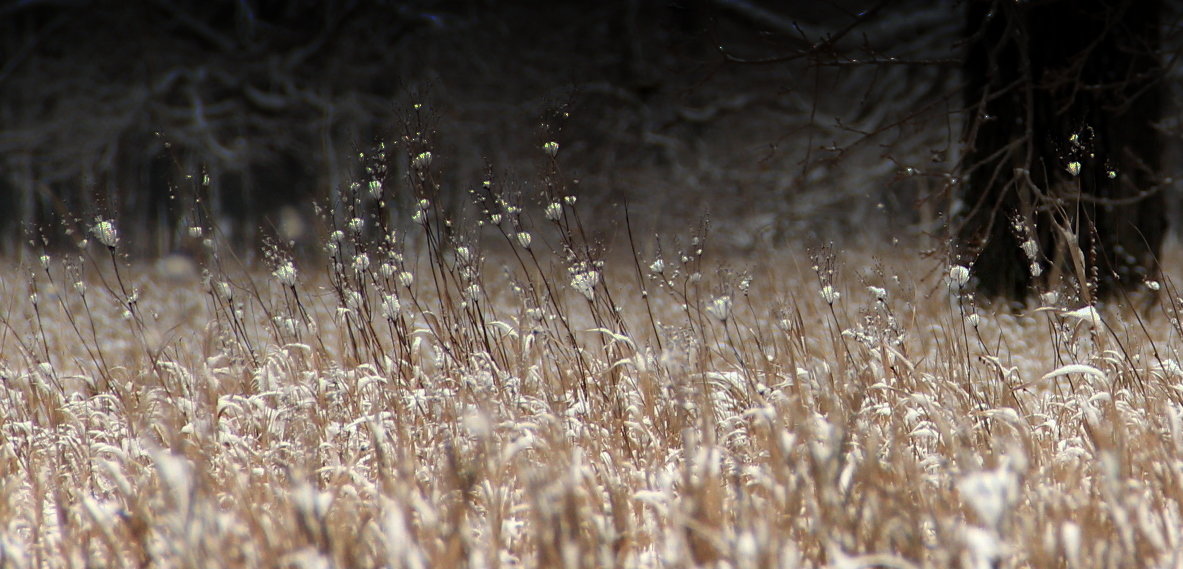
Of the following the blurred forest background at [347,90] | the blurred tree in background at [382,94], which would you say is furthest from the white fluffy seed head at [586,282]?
the blurred forest background at [347,90]

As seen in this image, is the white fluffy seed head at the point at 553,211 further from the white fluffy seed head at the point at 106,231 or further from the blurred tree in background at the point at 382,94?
the blurred tree in background at the point at 382,94

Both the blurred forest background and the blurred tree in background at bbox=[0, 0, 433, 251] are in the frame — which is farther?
the blurred tree in background at bbox=[0, 0, 433, 251]

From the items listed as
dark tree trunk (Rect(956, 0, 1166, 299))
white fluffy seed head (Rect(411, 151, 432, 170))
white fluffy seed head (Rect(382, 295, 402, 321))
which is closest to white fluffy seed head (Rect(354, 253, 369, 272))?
white fluffy seed head (Rect(382, 295, 402, 321))

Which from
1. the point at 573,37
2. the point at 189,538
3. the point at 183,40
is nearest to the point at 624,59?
the point at 573,37

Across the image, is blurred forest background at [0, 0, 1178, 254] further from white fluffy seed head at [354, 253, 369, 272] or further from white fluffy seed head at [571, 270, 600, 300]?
white fluffy seed head at [571, 270, 600, 300]

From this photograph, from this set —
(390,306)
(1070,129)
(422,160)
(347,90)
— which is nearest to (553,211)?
(422,160)

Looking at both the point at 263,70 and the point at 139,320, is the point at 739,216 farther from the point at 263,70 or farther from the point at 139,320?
the point at 139,320

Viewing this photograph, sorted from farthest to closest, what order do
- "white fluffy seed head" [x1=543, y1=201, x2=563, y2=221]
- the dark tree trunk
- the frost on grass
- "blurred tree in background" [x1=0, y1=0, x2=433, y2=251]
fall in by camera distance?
1. "blurred tree in background" [x1=0, y1=0, x2=433, y2=251]
2. the dark tree trunk
3. "white fluffy seed head" [x1=543, y1=201, x2=563, y2=221]
4. the frost on grass

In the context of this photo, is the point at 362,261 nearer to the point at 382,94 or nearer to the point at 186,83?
the point at 382,94
